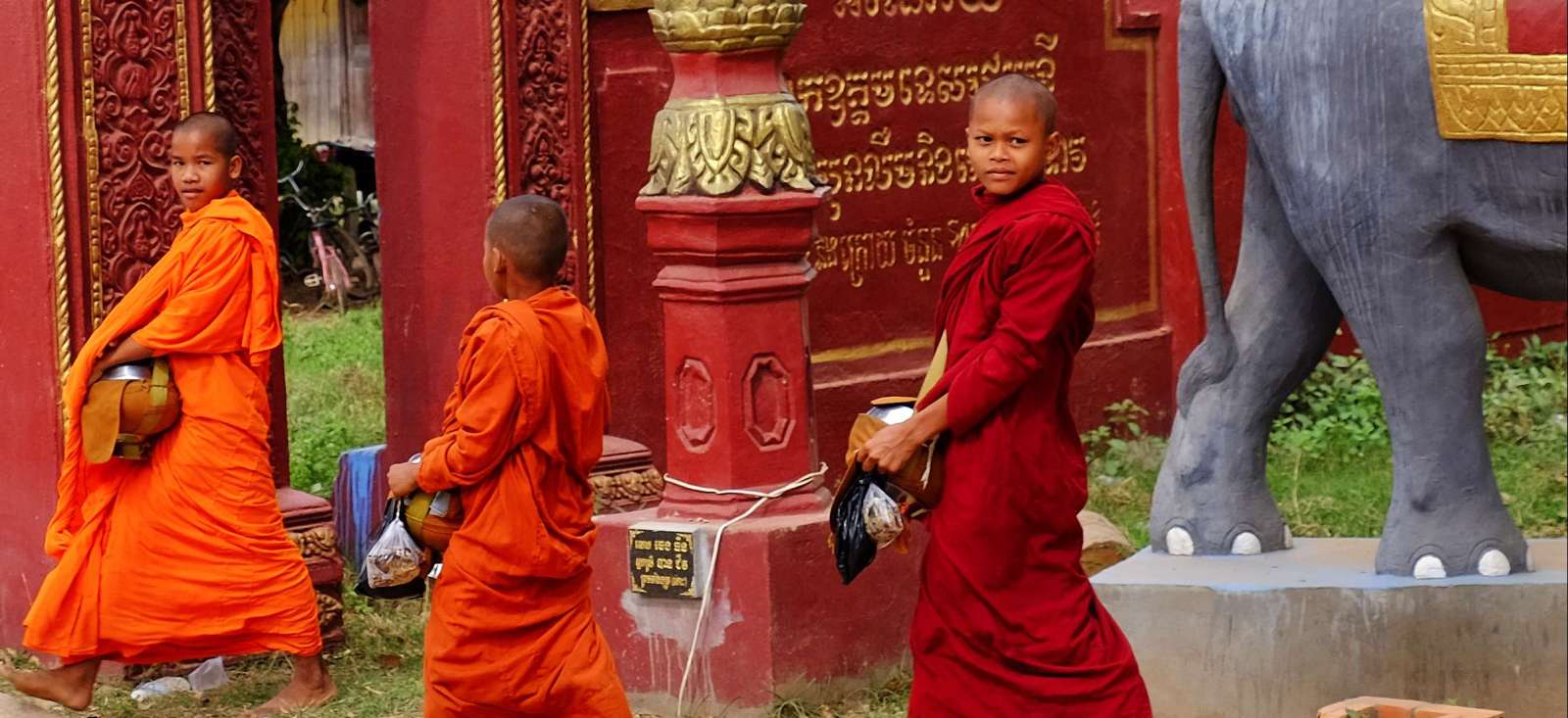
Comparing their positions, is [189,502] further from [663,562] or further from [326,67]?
[326,67]

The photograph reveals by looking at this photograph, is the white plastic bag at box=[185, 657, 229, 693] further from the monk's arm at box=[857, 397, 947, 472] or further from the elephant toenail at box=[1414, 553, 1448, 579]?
the elephant toenail at box=[1414, 553, 1448, 579]

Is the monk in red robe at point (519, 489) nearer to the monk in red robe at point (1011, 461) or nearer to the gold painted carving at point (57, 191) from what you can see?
the monk in red robe at point (1011, 461)

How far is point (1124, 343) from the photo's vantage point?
9.86 meters

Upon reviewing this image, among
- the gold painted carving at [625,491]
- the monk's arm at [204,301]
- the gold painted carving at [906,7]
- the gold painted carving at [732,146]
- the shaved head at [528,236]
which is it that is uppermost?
the gold painted carving at [906,7]

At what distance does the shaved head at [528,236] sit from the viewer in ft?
17.0

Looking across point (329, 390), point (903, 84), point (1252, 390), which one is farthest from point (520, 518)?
point (329, 390)

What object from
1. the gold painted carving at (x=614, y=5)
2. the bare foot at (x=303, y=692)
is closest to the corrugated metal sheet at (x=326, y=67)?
the gold painted carving at (x=614, y=5)

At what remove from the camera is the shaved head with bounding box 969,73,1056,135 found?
485cm

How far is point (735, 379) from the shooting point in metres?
6.22

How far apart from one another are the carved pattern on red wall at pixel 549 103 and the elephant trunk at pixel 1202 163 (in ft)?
7.71

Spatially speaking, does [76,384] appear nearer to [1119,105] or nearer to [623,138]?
[623,138]

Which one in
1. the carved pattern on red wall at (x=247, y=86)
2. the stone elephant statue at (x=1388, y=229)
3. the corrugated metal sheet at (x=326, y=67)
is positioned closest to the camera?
the stone elephant statue at (x=1388, y=229)

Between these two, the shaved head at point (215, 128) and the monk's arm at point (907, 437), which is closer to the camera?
the monk's arm at point (907, 437)

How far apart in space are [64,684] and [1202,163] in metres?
3.26
